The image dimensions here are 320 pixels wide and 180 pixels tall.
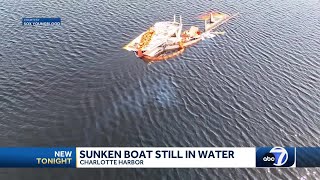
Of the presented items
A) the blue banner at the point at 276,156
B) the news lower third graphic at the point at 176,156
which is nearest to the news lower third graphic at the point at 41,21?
the news lower third graphic at the point at 176,156

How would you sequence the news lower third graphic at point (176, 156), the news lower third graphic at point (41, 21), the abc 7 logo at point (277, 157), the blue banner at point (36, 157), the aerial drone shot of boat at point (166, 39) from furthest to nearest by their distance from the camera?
the news lower third graphic at point (41, 21), the aerial drone shot of boat at point (166, 39), the news lower third graphic at point (176, 156), the abc 7 logo at point (277, 157), the blue banner at point (36, 157)

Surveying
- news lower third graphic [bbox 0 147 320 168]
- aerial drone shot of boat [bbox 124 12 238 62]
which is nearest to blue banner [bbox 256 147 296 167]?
news lower third graphic [bbox 0 147 320 168]

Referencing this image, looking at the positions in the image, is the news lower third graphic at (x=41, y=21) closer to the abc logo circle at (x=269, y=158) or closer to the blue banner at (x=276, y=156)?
the blue banner at (x=276, y=156)

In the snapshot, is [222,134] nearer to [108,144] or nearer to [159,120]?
[159,120]

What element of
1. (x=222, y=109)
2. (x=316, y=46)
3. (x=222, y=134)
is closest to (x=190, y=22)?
(x=316, y=46)

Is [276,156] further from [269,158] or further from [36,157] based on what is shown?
[36,157]

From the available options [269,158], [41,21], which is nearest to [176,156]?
[269,158]
